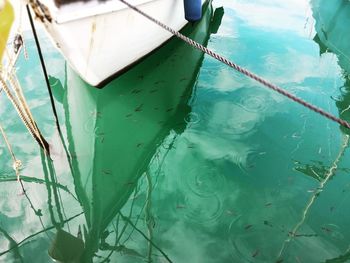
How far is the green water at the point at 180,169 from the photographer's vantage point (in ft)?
10.1

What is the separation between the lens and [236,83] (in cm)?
564

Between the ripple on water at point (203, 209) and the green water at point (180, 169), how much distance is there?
0.04 ft

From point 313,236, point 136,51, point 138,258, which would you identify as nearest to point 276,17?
point 136,51

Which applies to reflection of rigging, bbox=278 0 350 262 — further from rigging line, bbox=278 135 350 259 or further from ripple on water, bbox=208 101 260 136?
ripple on water, bbox=208 101 260 136

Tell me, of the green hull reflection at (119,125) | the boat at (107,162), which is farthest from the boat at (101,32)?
the boat at (107,162)

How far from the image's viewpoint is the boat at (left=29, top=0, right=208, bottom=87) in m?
3.44

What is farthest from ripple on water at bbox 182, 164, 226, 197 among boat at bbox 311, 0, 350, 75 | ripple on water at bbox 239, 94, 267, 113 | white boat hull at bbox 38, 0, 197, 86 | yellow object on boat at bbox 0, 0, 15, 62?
boat at bbox 311, 0, 350, 75

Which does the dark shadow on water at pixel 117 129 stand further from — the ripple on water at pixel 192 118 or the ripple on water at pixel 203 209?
the ripple on water at pixel 203 209

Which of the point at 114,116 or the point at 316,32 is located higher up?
the point at 316,32

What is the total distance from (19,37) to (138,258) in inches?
104

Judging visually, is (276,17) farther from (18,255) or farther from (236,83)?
(18,255)

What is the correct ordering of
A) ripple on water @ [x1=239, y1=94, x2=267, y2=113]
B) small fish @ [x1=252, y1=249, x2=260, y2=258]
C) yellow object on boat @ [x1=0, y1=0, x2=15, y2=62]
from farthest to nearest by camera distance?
ripple on water @ [x1=239, y1=94, x2=267, y2=113] → small fish @ [x1=252, y1=249, x2=260, y2=258] → yellow object on boat @ [x1=0, y1=0, x2=15, y2=62]

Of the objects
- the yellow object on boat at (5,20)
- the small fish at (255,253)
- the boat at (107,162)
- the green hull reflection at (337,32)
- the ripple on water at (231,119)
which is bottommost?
the boat at (107,162)

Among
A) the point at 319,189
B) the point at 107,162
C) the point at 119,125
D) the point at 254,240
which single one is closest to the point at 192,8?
the point at 119,125
